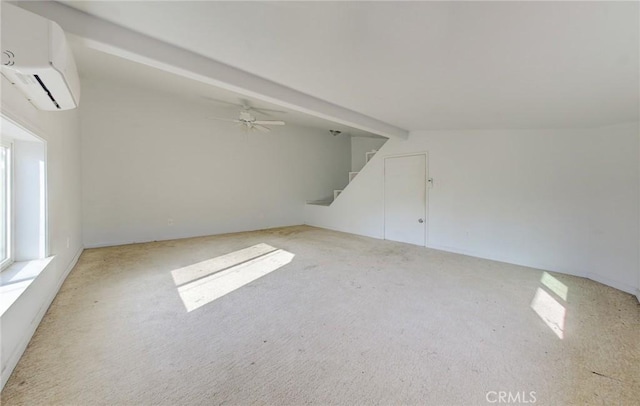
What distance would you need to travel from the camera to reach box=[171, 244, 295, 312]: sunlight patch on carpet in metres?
2.55

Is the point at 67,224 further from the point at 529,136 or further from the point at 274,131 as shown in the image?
the point at 529,136

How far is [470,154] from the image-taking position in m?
3.92

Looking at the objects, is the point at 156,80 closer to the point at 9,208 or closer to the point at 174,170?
the point at 174,170

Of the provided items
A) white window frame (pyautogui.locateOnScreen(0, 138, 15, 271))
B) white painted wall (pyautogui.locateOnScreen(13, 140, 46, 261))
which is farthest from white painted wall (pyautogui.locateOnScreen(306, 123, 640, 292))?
white window frame (pyautogui.locateOnScreen(0, 138, 15, 271))

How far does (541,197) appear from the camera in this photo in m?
3.31

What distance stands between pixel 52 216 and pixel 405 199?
195 inches

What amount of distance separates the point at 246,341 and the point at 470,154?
4.01m

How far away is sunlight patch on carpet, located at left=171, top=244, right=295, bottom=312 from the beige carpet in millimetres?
35

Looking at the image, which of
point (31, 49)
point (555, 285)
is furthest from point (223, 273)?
point (555, 285)

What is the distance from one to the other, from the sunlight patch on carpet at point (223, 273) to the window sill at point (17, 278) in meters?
1.07

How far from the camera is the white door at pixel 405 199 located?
459 centimetres

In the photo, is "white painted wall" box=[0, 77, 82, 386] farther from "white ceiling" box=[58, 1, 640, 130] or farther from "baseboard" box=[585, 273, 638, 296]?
"baseboard" box=[585, 273, 638, 296]

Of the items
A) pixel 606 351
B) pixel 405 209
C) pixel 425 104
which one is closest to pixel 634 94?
pixel 425 104

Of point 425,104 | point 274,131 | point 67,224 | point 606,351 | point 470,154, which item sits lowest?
point 606,351
